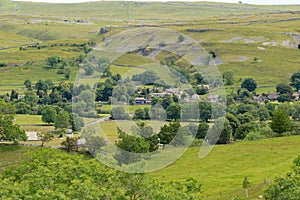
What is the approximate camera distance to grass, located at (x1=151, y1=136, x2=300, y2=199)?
65562 millimetres

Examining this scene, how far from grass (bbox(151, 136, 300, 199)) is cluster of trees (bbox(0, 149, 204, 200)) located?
16.2 metres

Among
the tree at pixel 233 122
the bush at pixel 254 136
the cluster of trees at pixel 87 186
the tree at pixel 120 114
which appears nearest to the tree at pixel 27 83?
the tree at pixel 120 114

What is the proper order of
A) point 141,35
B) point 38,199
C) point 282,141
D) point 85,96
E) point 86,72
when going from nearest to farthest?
point 38,199, point 282,141, point 85,96, point 86,72, point 141,35

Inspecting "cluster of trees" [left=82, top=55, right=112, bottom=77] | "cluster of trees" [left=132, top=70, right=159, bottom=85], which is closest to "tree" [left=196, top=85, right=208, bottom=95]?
"cluster of trees" [left=132, top=70, right=159, bottom=85]

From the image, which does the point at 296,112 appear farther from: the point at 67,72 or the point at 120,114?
the point at 67,72

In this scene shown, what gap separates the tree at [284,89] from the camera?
161875mm

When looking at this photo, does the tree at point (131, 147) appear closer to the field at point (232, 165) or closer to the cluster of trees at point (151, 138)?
the cluster of trees at point (151, 138)

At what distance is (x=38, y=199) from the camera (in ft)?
121

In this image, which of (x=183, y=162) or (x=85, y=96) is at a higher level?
(x=85, y=96)

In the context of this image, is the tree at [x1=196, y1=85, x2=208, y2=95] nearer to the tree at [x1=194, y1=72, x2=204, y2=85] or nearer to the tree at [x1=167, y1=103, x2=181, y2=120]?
the tree at [x1=194, y1=72, x2=204, y2=85]

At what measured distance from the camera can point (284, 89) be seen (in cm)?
16188

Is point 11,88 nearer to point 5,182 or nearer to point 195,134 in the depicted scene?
point 195,134

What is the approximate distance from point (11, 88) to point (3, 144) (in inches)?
3547

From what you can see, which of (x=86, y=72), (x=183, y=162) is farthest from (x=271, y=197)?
(x=86, y=72)
